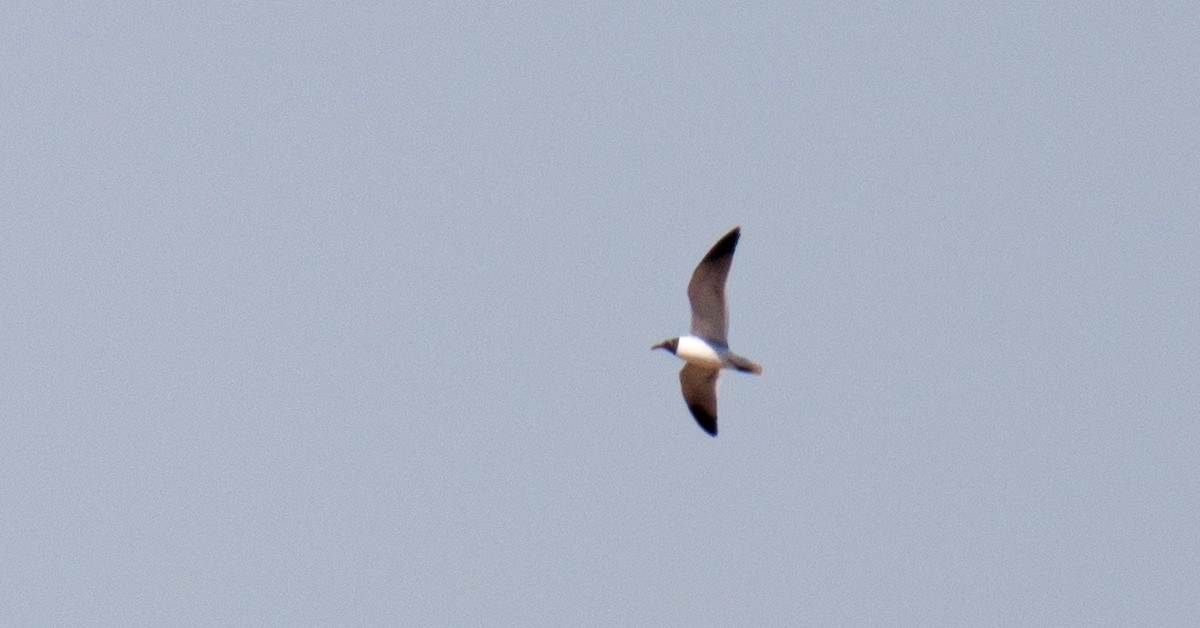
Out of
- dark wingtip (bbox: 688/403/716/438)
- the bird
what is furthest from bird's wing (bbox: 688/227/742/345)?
dark wingtip (bbox: 688/403/716/438)

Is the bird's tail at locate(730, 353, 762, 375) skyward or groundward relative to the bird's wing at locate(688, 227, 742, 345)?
groundward

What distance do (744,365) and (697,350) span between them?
744mm

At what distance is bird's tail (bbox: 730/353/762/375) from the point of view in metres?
29.2

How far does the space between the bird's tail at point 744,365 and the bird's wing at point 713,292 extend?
384mm

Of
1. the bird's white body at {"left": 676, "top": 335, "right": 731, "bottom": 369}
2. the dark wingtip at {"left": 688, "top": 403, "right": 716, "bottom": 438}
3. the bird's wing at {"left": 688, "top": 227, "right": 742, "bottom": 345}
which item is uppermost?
the bird's wing at {"left": 688, "top": 227, "right": 742, "bottom": 345}

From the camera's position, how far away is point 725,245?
1155 inches

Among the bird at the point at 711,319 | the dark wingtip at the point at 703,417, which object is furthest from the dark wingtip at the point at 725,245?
the dark wingtip at the point at 703,417

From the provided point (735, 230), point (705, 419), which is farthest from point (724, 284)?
point (705, 419)

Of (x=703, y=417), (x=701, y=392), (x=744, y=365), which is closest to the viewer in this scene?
(x=744, y=365)

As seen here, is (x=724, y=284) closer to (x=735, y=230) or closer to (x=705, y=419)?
(x=735, y=230)

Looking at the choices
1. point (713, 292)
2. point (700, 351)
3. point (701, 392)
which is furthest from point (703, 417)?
point (713, 292)

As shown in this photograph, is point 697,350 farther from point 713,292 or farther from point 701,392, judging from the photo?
point 701,392

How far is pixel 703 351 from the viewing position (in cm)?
2955

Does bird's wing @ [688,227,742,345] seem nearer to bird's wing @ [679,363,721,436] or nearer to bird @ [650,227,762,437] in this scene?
bird @ [650,227,762,437]
